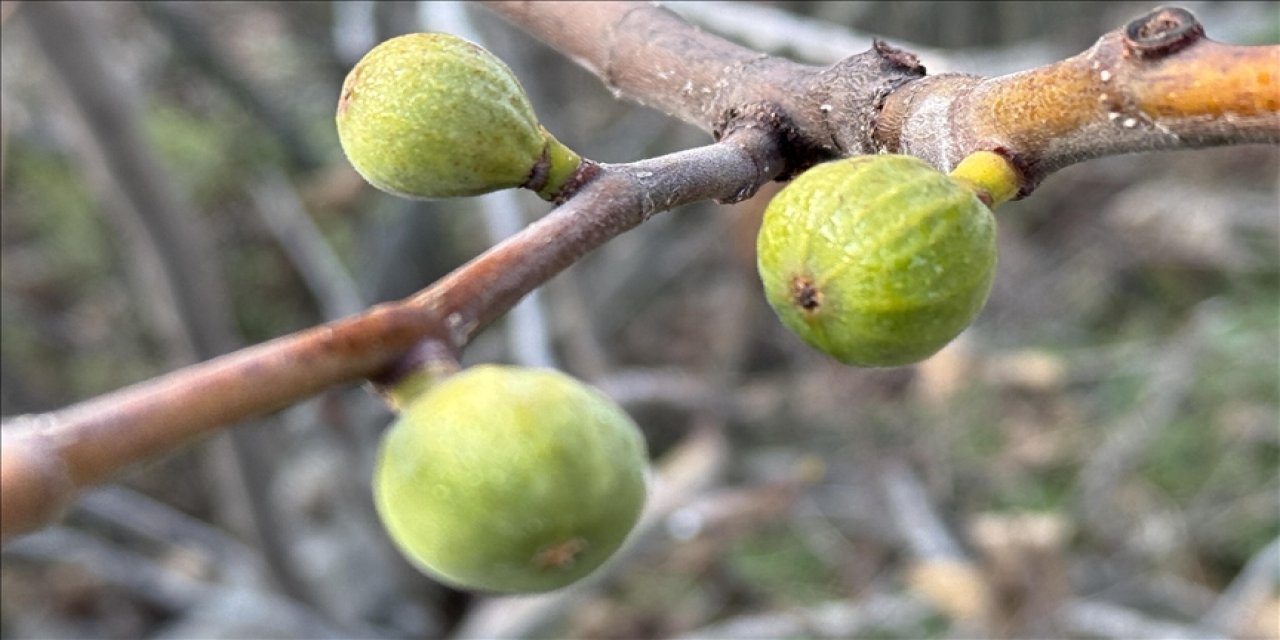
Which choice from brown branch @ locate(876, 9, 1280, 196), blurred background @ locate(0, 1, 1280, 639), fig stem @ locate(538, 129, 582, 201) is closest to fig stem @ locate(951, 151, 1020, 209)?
brown branch @ locate(876, 9, 1280, 196)

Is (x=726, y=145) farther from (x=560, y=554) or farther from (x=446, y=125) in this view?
(x=560, y=554)

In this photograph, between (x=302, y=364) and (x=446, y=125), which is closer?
(x=302, y=364)

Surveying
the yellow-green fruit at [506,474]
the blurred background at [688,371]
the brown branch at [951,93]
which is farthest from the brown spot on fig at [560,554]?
the blurred background at [688,371]

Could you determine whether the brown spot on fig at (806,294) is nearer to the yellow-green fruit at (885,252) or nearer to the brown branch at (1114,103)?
the yellow-green fruit at (885,252)

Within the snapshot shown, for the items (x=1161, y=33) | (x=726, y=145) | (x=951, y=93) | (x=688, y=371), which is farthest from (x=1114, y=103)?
(x=688, y=371)

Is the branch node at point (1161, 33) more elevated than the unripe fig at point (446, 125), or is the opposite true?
the branch node at point (1161, 33)

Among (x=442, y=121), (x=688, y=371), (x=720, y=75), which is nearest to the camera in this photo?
(x=442, y=121)

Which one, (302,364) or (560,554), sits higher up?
(302,364)
